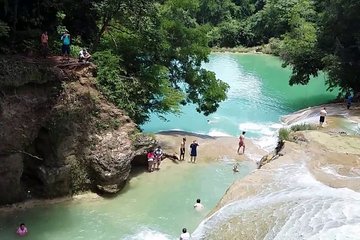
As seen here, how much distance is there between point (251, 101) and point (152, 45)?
1706 centimetres

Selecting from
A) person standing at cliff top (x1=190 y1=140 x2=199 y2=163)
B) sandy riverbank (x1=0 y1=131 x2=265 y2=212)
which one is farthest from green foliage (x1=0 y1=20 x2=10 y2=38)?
person standing at cliff top (x1=190 y1=140 x2=199 y2=163)

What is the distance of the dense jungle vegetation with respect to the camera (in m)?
21.6

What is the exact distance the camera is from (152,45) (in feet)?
85.9

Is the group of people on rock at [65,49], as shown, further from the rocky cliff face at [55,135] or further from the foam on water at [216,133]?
the foam on water at [216,133]

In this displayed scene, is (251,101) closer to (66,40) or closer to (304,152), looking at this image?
(304,152)

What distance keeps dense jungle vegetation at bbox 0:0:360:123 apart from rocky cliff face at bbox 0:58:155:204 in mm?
1439

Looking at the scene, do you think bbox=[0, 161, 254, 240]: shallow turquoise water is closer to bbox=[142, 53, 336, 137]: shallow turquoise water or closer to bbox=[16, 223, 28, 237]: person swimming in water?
bbox=[16, 223, 28, 237]: person swimming in water

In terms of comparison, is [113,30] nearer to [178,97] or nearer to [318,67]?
[178,97]

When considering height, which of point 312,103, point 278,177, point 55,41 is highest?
point 55,41

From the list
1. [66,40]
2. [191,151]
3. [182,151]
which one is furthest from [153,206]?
[66,40]

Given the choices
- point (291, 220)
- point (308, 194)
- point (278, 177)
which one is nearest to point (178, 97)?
point (278, 177)

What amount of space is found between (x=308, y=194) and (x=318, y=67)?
1021 inches

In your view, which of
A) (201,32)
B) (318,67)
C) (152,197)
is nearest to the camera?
(152,197)

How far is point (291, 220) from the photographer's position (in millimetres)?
13555
